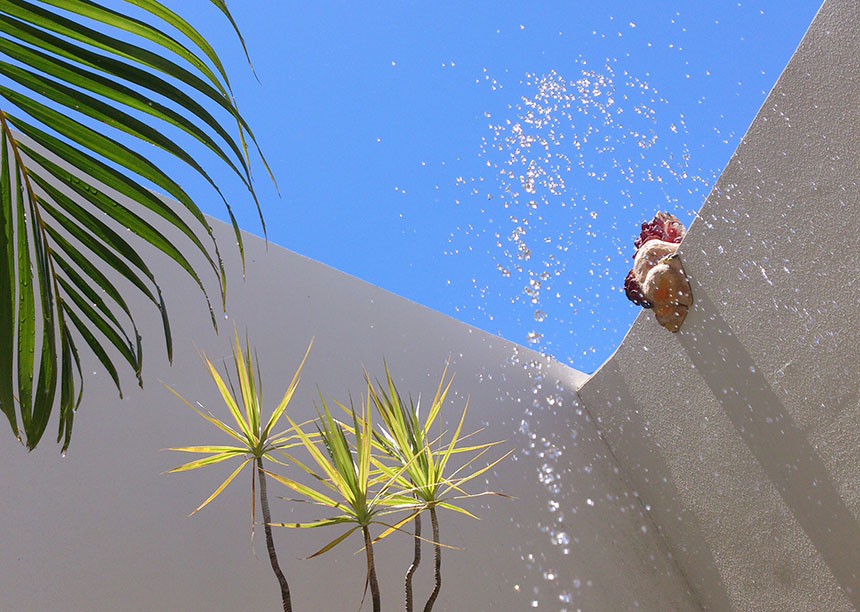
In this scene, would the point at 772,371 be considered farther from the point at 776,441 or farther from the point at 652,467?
the point at 652,467

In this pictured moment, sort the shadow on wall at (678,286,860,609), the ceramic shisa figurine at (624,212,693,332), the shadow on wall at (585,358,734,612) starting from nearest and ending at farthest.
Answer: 1. the shadow on wall at (678,286,860,609)
2. the ceramic shisa figurine at (624,212,693,332)
3. the shadow on wall at (585,358,734,612)

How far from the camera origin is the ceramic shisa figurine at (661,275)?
3506mm

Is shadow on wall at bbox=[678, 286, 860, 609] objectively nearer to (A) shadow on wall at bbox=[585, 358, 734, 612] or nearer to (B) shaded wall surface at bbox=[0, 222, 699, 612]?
(A) shadow on wall at bbox=[585, 358, 734, 612]

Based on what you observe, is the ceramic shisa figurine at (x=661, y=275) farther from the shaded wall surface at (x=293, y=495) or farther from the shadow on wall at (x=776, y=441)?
the shaded wall surface at (x=293, y=495)

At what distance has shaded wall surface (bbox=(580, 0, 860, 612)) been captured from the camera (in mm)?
2764

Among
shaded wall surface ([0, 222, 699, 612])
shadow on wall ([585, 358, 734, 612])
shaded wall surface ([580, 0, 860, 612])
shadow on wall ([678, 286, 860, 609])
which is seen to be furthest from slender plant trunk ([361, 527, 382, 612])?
shadow on wall ([585, 358, 734, 612])

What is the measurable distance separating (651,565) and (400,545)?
1.38 m

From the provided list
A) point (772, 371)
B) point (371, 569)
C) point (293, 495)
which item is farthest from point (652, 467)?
point (371, 569)

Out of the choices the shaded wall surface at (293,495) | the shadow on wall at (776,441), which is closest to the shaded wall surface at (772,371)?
the shadow on wall at (776,441)

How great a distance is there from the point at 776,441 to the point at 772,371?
0.32 metres

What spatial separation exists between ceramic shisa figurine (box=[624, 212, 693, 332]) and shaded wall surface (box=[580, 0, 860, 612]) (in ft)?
0.21

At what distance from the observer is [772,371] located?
3.21m

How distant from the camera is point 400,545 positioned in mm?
3463

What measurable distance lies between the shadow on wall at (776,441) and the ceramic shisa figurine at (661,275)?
82 millimetres
